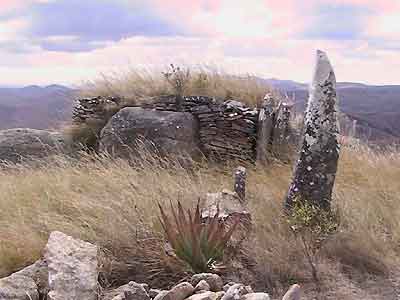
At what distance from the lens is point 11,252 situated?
4676 mm

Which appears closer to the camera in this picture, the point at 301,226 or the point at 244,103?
the point at 301,226

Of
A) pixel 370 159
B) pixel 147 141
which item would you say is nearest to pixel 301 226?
pixel 370 159

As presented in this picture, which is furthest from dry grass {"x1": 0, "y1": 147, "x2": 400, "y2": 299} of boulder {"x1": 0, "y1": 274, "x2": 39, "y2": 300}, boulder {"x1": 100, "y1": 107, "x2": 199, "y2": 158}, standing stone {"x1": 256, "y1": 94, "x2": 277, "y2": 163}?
boulder {"x1": 100, "y1": 107, "x2": 199, "y2": 158}

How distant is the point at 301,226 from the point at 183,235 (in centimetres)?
107

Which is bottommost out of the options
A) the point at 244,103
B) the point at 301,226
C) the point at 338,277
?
the point at 338,277

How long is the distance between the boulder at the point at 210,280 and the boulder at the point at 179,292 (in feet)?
0.84

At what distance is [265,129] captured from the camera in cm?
891

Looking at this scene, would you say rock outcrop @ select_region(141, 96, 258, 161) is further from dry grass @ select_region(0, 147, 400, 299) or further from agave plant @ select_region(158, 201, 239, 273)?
agave plant @ select_region(158, 201, 239, 273)

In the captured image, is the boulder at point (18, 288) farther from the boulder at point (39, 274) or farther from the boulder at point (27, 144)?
the boulder at point (27, 144)

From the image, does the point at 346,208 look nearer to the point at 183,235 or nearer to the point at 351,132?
the point at 183,235

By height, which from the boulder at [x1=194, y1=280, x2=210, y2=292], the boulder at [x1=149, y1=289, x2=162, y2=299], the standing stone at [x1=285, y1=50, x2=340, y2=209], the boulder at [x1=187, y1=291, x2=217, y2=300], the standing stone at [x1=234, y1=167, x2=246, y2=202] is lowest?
the boulder at [x1=149, y1=289, x2=162, y2=299]

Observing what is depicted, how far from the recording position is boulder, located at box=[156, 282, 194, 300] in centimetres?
376

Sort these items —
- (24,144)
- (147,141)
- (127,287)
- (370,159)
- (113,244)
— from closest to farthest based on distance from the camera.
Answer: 1. (127,287)
2. (113,244)
3. (370,159)
4. (147,141)
5. (24,144)

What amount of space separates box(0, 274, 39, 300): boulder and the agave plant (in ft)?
3.61
